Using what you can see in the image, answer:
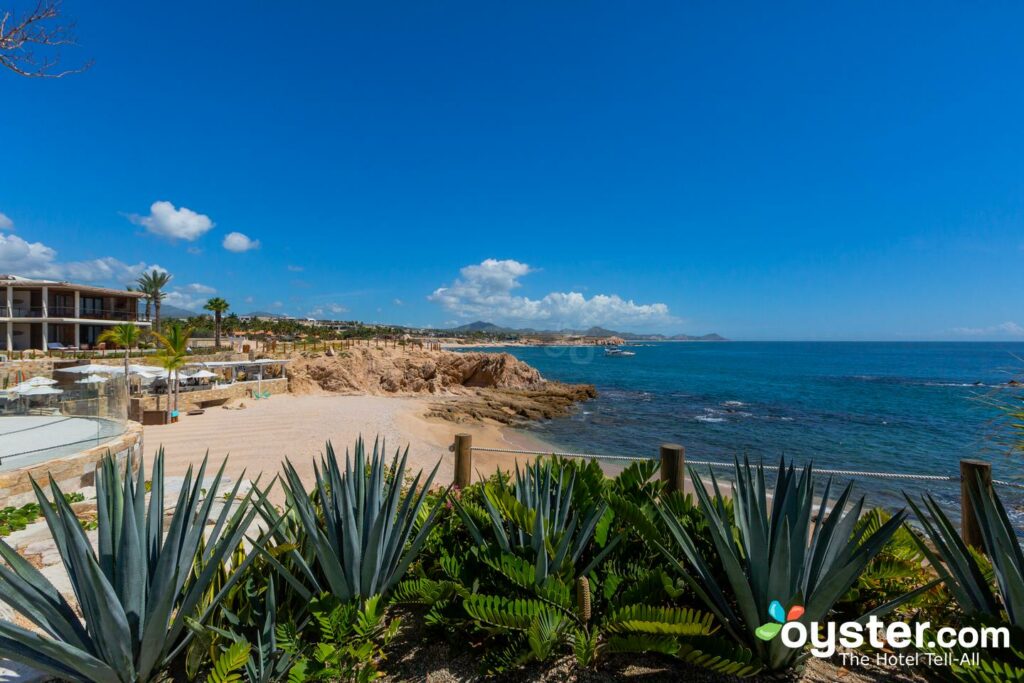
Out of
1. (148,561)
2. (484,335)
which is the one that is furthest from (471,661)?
(484,335)

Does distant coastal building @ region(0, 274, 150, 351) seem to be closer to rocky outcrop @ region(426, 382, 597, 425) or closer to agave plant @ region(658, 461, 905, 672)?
rocky outcrop @ region(426, 382, 597, 425)

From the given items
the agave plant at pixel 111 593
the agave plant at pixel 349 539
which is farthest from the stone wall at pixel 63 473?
the agave plant at pixel 349 539

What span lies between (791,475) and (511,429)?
63.7 feet

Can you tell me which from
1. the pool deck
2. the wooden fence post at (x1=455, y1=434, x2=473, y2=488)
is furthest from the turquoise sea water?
the pool deck

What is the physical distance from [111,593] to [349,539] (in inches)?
38.8

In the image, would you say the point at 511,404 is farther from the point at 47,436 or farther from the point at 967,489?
the point at 967,489

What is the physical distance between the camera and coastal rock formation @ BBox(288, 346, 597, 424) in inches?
1005

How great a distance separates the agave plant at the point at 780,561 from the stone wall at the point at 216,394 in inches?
836

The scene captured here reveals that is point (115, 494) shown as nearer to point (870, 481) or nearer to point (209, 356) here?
point (870, 481)

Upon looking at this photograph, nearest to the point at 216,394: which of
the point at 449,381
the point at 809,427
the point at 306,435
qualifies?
the point at 306,435

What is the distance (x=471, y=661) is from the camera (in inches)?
94.2

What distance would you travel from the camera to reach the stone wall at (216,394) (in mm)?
17812

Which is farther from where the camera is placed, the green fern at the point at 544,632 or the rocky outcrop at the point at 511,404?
the rocky outcrop at the point at 511,404

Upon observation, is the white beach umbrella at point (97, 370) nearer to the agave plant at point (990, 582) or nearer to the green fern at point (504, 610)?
the green fern at point (504, 610)
